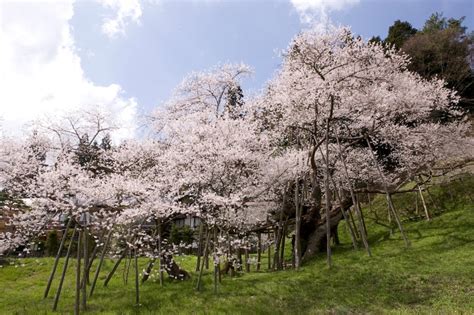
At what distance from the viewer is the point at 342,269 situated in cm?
1555

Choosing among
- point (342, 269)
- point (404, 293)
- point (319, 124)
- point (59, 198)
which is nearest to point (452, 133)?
point (319, 124)

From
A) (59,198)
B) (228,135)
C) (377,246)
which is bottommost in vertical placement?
(377,246)

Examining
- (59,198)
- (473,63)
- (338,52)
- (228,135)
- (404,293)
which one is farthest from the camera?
(473,63)

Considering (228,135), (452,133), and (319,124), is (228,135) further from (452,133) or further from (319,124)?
(452,133)

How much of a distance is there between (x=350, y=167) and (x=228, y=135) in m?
9.40

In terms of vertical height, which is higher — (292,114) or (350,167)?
(292,114)

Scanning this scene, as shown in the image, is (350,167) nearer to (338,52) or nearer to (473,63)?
(338,52)

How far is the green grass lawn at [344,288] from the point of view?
38.0 feet

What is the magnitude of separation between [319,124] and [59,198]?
1417 cm

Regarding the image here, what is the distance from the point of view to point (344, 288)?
13.5 meters

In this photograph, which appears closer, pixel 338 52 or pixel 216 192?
pixel 216 192

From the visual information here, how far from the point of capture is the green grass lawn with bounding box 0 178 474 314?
38.0 feet

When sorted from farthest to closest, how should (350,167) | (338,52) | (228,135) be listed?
1. (350,167)
2. (338,52)
3. (228,135)

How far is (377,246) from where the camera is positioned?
18.8m
